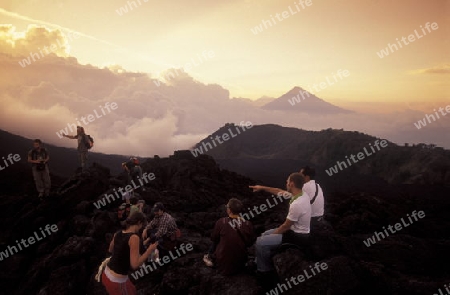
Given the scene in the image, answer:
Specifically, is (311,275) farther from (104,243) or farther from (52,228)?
(52,228)

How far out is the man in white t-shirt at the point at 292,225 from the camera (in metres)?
6.24

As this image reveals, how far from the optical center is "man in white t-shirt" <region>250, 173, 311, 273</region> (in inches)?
246

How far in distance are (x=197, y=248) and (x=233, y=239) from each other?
4686mm

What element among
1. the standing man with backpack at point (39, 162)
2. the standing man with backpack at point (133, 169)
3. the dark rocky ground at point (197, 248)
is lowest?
the dark rocky ground at point (197, 248)

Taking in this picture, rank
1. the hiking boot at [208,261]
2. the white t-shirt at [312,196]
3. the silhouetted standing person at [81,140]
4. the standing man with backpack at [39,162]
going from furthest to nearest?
the silhouetted standing person at [81,140] → the standing man with backpack at [39,162] → the hiking boot at [208,261] → the white t-shirt at [312,196]

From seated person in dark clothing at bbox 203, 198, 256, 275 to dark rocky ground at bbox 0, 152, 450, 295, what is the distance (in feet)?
1.19

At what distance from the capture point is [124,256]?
478 cm

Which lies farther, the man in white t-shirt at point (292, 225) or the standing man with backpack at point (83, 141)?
the standing man with backpack at point (83, 141)

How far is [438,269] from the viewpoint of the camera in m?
12.8

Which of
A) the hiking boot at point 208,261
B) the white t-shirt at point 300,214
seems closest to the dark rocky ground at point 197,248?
the hiking boot at point 208,261

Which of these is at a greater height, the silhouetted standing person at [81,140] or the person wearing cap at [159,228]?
the silhouetted standing person at [81,140]

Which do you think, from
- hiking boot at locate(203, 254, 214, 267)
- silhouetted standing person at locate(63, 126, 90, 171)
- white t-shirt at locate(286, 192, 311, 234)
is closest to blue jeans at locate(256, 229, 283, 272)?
white t-shirt at locate(286, 192, 311, 234)

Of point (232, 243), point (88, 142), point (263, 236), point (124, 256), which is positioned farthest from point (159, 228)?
point (88, 142)

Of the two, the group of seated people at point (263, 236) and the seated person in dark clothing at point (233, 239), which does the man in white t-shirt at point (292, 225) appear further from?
the seated person in dark clothing at point (233, 239)
